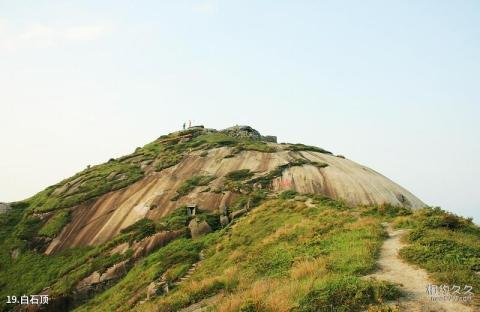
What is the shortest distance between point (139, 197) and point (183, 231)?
11.3 m

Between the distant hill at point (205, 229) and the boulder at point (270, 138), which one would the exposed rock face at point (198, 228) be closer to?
the distant hill at point (205, 229)

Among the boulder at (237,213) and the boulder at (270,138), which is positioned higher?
the boulder at (270,138)

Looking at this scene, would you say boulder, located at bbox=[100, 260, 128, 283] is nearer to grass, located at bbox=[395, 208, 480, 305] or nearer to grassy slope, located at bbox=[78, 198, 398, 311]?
grassy slope, located at bbox=[78, 198, 398, 311]

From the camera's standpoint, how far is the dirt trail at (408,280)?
13.2 metres

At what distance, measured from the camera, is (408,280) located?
15.9m

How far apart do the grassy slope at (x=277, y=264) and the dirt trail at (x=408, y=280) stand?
52cm

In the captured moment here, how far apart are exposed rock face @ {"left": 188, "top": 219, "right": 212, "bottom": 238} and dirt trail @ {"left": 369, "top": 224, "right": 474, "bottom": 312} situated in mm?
18733

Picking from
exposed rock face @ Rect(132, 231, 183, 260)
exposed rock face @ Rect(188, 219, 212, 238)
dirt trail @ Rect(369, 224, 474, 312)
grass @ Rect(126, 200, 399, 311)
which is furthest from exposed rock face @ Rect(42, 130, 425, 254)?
dirt trail @ Rect(369, 224, 474, 312)

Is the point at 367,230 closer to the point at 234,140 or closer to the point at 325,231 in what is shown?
the point at 325,231

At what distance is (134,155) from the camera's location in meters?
61.9

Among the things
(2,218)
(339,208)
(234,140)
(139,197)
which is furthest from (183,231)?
(2,218)

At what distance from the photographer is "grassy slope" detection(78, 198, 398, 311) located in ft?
47.5

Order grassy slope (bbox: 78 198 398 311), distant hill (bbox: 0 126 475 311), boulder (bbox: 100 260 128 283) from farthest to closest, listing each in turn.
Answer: boulder (bbox: 100 260 128 283) → distant hill (bbox: 0 126 475 311) → grassy slope (bbox: 78 198 398 311)

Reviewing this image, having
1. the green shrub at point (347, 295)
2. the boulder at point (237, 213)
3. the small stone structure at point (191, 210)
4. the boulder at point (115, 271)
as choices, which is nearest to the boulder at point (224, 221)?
the boulder at point (237, 213)
